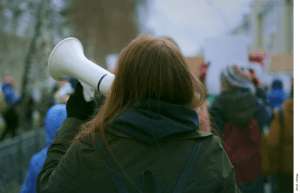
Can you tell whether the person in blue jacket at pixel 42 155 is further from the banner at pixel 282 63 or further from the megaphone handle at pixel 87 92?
the banner at pixel 282 63

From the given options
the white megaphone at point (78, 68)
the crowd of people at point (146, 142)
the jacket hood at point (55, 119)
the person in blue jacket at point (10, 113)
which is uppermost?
the white megaphone at point (78, 68)

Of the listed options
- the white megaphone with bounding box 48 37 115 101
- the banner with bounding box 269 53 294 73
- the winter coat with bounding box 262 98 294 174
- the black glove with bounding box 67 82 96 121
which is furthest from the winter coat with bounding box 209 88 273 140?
the banner with bounding box 269 53 294 73

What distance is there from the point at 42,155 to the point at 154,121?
1.19 m

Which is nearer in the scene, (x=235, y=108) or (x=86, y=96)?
(x=86, y=96)

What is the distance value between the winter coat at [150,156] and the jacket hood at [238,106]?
1.35m

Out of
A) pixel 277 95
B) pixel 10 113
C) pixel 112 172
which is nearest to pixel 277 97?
pixel 277 95

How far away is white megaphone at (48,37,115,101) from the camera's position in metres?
1.48

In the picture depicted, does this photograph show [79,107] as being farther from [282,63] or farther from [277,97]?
[282,63]

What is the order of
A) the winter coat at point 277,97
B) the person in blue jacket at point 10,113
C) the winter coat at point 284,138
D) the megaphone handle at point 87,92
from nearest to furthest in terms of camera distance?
the megaphone handle at point 87,92
the winter coat at point 284,138
the winter coat at point 277,97
the person in blue jacket at point 10,113

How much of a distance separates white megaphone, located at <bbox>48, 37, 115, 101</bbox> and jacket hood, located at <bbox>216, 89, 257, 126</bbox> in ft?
4.09

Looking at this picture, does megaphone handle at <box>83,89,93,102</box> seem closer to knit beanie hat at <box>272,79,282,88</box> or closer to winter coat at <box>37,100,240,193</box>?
winter coat at <box>37,100,240,193</box>

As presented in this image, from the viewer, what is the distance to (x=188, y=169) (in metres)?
0.98

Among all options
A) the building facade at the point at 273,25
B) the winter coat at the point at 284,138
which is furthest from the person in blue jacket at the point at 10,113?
the building facade at the point at 273,25

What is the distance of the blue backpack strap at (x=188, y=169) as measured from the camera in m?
0.96
